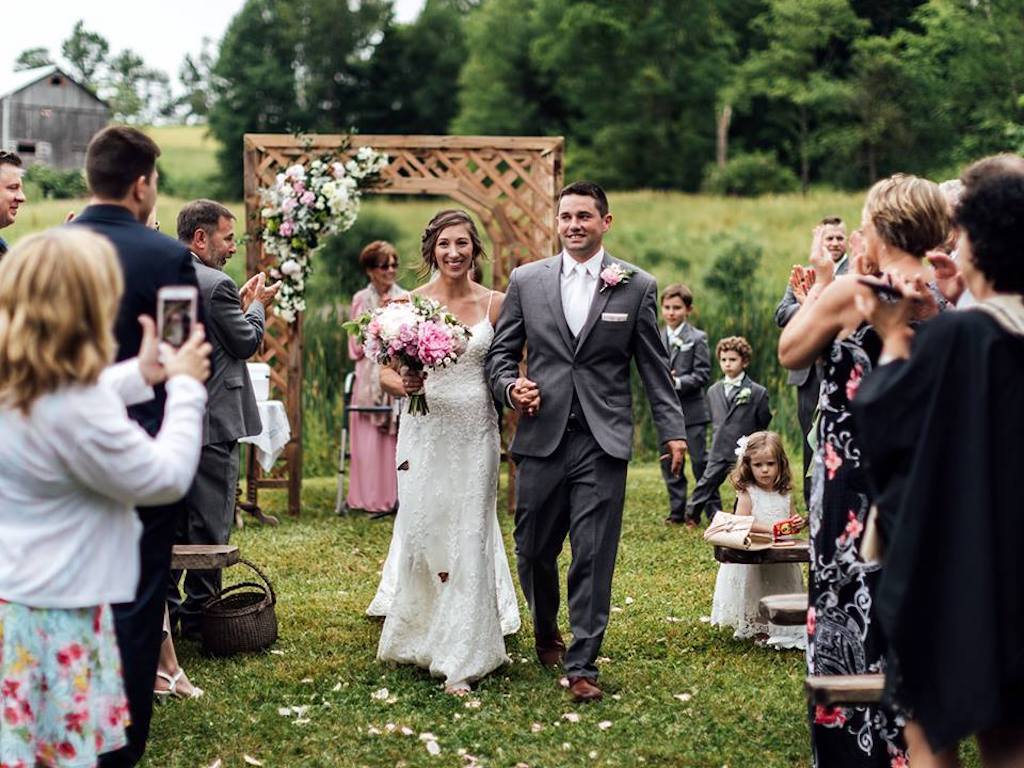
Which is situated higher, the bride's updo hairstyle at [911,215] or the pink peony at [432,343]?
the bride's updo hairstyle at [911,215]

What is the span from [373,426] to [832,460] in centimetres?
784

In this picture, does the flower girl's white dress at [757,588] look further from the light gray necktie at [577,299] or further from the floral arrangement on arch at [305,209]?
the floral arrangement on arch at [305,209]

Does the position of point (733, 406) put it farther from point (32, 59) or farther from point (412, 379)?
point (32, 59)

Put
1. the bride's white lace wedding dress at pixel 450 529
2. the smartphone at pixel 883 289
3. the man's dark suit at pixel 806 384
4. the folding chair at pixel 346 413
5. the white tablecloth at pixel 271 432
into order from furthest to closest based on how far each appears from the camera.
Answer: the folding chair at pixel 346 413
the white tablecloth at pixel 271 432
the man's dark suit at pixel 806 384
the bride's white lace wedding dress at pixel 450 529
the smartphone at pixel 883 289

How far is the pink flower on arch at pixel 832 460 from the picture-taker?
15.2 ft

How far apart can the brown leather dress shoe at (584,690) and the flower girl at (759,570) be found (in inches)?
62.2

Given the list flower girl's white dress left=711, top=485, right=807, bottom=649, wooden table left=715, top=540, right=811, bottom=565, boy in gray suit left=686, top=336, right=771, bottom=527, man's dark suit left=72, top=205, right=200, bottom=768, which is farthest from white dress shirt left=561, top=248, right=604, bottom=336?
boy in gray suit left=686, top=336, right=771, bottom=527

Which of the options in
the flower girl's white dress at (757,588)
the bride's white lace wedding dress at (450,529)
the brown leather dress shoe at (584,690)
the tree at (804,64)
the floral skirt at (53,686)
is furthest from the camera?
the tree at (804,64)

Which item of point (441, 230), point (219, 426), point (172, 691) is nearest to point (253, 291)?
point (219, 426)

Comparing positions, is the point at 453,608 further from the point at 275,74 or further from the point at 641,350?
the point at 275,74

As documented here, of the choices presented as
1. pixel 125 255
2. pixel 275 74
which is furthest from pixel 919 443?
pixel 275 74

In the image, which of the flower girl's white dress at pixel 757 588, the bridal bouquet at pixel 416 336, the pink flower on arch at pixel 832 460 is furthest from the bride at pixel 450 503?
the pink flower on arch at pixel 832 460

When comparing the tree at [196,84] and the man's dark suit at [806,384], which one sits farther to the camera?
the tree at [196,84]

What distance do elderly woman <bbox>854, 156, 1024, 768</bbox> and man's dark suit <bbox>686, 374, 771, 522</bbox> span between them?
6.90 metres
